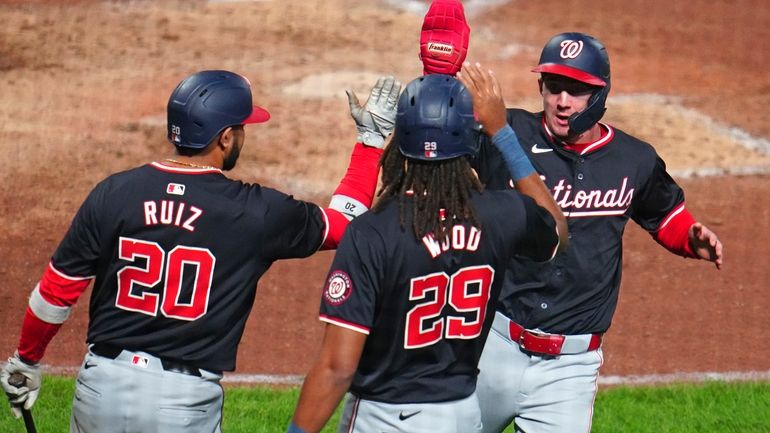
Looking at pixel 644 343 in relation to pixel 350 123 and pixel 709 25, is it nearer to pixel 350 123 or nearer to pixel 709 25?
pixel 350 123

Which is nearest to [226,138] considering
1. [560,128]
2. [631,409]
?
[560,128]

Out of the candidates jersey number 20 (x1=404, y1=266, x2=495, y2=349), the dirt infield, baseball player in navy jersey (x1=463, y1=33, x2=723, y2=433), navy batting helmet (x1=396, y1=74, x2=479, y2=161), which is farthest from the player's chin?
the dirt infield

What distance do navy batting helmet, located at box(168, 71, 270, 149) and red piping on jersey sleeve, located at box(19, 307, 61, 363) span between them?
83 cm

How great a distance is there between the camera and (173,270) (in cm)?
453

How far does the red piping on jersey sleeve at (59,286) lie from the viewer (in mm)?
4691

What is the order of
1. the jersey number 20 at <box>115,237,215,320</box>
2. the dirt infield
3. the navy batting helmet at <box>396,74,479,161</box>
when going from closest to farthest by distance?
the navy batting helmet at <box>396,74,479,161</box> → the jersey number 20 at <box>115,237,215,320</box> → the dirt infield

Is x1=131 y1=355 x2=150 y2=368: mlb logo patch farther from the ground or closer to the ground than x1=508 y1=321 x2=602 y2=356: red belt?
farther from the ground

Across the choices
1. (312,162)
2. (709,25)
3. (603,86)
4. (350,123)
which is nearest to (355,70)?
(350,123)

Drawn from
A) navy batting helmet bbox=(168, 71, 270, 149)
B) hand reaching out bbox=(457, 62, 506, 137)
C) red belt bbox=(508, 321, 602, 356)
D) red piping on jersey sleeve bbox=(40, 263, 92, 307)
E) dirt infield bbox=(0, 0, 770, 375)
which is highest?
hand reaching out bbox=(457, 62, 506, 137)

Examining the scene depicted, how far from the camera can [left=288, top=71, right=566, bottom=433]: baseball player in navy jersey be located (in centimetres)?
410

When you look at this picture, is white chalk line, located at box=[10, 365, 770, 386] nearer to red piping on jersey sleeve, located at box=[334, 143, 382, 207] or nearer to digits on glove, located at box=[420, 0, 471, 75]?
Result: digits on glove, located at box=[420, 0, 471, 75]

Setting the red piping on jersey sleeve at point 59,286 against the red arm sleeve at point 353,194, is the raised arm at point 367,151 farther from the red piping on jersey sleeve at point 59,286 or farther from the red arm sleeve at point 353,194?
the red piping on jersey sleeve at point 59,286

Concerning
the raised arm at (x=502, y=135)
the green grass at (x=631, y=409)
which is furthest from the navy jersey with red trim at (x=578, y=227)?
the green grass at (x=631, y=409)

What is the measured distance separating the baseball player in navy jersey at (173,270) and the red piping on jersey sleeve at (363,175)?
380mm
